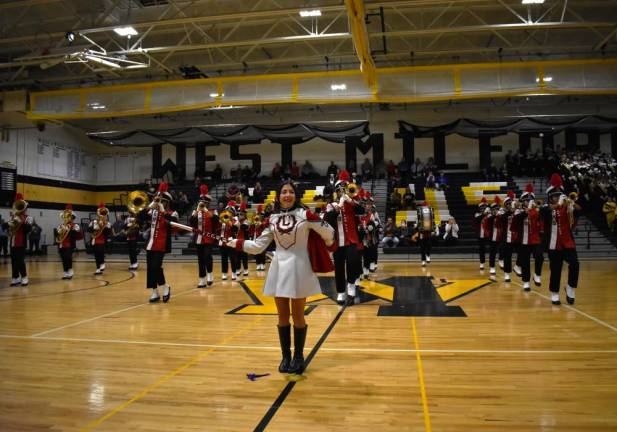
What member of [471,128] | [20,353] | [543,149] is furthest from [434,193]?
[20,353]

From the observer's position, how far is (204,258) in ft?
32.2

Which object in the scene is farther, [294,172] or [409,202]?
[294,172]

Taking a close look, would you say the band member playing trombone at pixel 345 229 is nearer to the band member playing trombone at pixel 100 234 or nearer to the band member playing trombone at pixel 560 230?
the band member playing trombone at pixel 560 230

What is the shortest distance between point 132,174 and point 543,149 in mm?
24420

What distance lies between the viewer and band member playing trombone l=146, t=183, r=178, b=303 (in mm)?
7621

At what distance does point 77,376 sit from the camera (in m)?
3.89

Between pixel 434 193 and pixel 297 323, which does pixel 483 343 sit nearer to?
pixel 297 323

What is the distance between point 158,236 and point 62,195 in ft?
71.6

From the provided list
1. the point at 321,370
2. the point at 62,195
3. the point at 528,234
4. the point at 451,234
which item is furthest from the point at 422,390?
the point at 62,195

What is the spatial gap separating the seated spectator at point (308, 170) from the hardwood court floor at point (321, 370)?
18.2 metres

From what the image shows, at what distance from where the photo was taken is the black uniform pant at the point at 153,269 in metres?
7.65

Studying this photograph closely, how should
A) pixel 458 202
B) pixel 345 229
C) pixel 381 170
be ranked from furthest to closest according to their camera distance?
1. pixel 381 170
2. pixel 458 202
3. pixel 345 229

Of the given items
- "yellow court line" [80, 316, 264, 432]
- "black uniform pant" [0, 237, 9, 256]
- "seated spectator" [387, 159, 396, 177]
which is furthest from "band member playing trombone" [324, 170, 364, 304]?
"black uniform pant" [0, 237, 9, 256]

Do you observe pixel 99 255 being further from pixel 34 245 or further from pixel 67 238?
pixel 34 245
